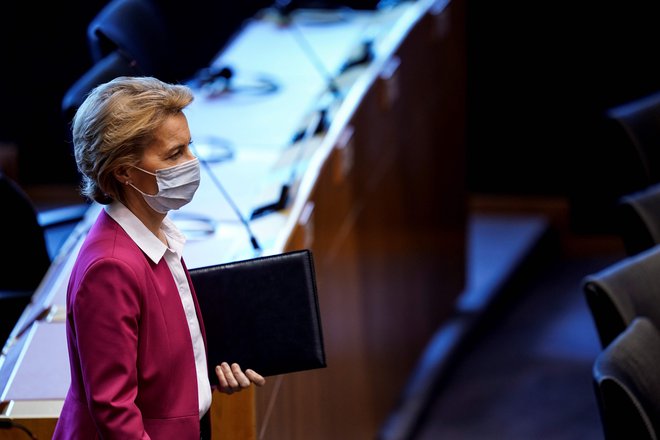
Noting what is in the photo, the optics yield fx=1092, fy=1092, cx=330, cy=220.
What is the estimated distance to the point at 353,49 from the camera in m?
3.86

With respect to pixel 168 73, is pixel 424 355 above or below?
below

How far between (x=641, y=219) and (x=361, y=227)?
Result: 85 centimetres

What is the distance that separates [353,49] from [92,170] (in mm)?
2302

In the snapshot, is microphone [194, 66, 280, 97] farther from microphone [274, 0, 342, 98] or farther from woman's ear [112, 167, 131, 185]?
woman's ear [112, 167, 131, 185]

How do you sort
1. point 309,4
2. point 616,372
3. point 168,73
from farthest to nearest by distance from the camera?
point 309,4 < point 168,73 < point 616,372

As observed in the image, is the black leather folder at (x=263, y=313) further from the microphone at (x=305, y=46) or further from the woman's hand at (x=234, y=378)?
the microphone at (x=305, y=46)

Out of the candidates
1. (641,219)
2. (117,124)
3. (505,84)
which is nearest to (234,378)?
(117,124)

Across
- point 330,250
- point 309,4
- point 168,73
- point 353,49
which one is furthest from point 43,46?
point 330,250

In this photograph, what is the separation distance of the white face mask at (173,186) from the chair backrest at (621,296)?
119 centimetres

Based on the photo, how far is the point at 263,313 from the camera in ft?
6.59

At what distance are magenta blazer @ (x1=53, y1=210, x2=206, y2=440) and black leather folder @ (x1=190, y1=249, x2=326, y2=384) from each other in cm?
22

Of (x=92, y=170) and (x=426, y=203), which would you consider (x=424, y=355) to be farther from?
(x=92, y=170)

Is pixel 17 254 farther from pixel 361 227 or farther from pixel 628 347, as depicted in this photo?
pixel 628 347

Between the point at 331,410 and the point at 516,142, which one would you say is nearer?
the point at 331,410
